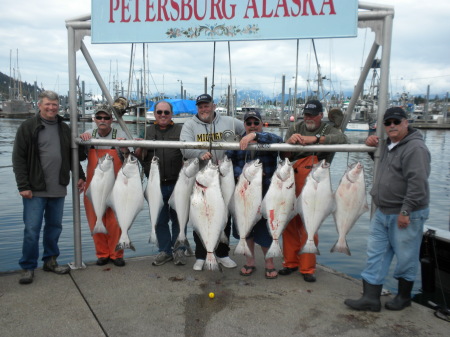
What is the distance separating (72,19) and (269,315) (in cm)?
375

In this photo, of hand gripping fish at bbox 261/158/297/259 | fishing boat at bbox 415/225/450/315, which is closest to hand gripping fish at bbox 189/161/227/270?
hand gripping fish at bbox 261/158/297/259

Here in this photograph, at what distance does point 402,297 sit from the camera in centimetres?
386

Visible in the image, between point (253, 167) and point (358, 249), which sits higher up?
point (253, 167)

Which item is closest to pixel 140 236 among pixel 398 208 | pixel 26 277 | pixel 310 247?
pixel 26 277

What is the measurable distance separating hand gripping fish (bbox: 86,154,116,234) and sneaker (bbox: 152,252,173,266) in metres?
0.77

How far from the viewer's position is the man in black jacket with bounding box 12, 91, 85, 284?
426cm

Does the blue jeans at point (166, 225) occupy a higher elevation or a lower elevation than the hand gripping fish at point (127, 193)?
lower

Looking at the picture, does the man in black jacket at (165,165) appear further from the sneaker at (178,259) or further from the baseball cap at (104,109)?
the baseball cap at (104,109)

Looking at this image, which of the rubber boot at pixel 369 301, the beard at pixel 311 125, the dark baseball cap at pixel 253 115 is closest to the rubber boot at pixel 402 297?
the rubber boot at pixel 369 301

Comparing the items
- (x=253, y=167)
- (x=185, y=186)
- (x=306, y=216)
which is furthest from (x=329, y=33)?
(x=185, y=186)

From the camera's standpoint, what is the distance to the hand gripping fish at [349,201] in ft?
12.9

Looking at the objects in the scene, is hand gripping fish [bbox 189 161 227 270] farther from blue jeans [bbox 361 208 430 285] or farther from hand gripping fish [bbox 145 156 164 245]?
blue jeans [bbox 361 208 430 285]

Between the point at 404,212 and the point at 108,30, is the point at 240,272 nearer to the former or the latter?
the point at 404,212

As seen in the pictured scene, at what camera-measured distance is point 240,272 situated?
475cm
